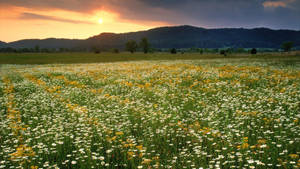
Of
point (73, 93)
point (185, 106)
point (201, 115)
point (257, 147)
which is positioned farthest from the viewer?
point (73, 93)

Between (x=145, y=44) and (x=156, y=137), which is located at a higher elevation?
(x=145, y=44)

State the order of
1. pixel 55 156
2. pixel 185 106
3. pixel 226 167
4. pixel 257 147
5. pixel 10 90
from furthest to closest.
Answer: pixel 10 90
pixel 185 106
pixel 55 156
pixel 257 147
pixel 226 167

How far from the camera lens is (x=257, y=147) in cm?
509

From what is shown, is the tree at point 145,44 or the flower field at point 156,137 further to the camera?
the tree at point 145,44

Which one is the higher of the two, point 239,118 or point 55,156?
point 239,118

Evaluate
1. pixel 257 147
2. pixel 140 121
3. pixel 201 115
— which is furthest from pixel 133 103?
pixel 257 147

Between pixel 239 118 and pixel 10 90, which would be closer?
pixel 239 118

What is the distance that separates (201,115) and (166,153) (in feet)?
8.86

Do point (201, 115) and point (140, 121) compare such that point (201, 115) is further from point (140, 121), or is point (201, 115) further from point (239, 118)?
point (140, 121)

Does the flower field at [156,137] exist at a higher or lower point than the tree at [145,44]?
lower

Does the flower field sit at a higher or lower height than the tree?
lower

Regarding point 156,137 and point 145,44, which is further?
point 145,44

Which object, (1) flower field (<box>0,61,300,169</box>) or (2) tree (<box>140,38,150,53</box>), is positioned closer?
(1) flower field (<box>0,61,300,169</box>)

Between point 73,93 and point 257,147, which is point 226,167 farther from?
point 73,93
